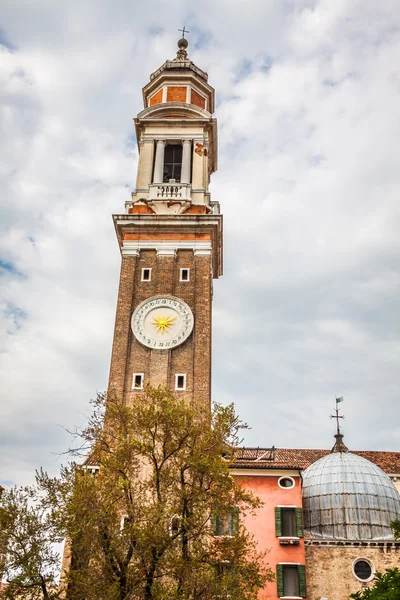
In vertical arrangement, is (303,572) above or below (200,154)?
below

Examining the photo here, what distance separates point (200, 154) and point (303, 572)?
908 inches

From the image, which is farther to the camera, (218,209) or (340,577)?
(218,209)

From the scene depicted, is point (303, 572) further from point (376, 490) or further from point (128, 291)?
point (128, 291)

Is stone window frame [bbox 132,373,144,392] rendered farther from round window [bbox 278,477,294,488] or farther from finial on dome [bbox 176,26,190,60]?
finial on dome [bbox 176,26,190,60]

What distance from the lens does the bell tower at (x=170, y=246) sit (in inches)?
1203

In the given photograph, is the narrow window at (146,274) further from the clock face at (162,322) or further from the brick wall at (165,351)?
the clock face at (162,322)

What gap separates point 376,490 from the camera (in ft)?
100

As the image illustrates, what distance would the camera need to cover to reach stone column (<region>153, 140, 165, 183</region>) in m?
37.0

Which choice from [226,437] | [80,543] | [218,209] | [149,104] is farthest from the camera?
[149,104]

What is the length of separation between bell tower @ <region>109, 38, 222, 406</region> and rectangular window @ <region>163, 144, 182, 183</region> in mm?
60

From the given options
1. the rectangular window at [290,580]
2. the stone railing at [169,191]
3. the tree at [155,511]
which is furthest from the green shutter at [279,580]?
the stone railing at [169,191]

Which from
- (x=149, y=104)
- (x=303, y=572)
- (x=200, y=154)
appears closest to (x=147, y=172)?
(x=200, y=154)

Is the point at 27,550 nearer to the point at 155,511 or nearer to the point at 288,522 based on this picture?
the point at 155,511

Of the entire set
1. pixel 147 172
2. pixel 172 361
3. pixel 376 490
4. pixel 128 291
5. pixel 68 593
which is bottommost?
pixel 68 593
